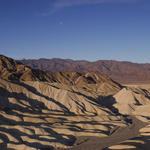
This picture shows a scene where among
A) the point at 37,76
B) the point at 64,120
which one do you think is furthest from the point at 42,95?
the point at 37,76

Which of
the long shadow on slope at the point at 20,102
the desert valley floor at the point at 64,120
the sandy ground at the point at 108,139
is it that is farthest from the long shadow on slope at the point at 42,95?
the sandy ground at the point at 108,139

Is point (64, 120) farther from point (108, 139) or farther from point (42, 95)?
point (42, 95)

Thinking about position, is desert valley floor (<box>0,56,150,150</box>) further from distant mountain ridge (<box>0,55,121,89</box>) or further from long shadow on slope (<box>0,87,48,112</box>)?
distant mountain ridge (<box>0,55,121,89</box>)

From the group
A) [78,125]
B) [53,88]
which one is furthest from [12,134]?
[53,88]

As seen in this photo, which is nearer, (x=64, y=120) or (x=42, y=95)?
(x=64, y=120)

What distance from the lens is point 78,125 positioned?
44.6 m

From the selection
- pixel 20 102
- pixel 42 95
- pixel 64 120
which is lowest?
pixel 64 120

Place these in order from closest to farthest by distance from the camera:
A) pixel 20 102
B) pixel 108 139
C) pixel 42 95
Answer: pixel 108 139
pixel 20 102
pixel 42 95


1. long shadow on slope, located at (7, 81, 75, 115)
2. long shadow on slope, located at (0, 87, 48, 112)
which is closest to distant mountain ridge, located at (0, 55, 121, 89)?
long shadow on slope, located at (7, 81, 75, 115)

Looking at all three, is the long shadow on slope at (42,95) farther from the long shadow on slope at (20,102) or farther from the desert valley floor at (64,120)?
the long shadow on slope at (20,102)

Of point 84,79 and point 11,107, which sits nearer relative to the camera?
point 11,107

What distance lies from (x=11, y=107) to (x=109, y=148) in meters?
28.7

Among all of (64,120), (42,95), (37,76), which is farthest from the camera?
(37,76)

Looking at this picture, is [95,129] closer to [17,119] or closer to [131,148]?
[131,148]
